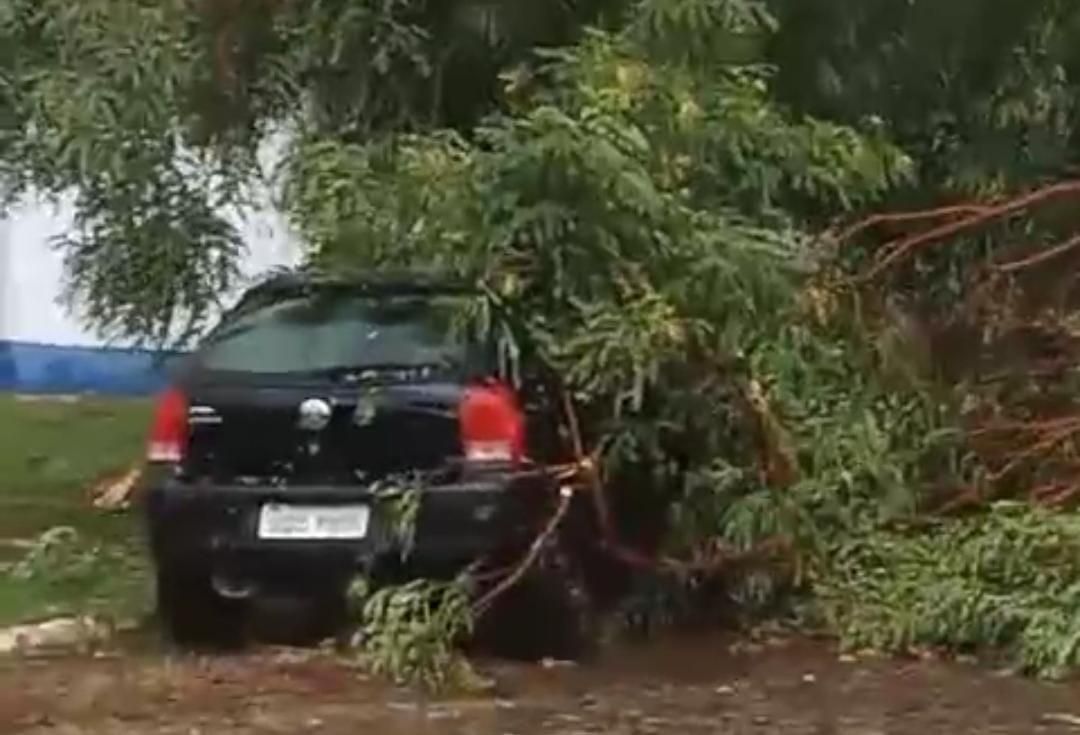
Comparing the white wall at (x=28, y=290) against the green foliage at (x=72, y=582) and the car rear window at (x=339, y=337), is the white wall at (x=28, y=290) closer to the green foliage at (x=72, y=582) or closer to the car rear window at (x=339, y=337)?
the green foliage at (x=72, y=582)

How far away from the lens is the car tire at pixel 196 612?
32.6ft

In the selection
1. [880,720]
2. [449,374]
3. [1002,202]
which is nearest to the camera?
[880,720]

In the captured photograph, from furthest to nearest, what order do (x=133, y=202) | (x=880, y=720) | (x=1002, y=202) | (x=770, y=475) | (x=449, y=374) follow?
(x=133, y=202), (x=1002, y=202), (x=770, y=475), (x=449, y=374), (x=880, y=720)

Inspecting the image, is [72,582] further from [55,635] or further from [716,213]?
[716,213]

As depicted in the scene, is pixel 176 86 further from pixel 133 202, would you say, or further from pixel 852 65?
pixel 852 65

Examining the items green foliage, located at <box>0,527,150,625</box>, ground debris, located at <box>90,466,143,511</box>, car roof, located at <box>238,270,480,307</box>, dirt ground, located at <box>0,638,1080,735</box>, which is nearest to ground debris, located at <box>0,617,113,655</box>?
green foliage, located at <box>0,527,150,625</box>

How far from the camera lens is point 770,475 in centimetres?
1037

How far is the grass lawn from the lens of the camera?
11.3 metres

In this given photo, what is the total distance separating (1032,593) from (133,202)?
491 centimetres

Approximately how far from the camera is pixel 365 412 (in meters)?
9.59

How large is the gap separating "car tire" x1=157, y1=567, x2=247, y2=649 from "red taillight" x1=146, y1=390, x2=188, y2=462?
1.46 ft

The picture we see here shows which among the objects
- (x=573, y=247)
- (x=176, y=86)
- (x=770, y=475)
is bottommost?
(x=770, y=475)

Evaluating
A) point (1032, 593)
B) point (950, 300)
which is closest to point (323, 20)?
point (950, 300)

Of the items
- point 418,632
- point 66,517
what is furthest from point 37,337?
point 418,632
